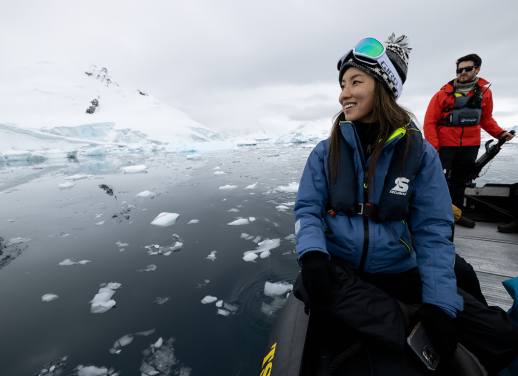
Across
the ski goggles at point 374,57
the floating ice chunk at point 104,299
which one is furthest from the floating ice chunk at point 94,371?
the ski goggles at point 374,57

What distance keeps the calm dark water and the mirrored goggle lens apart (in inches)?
81.2

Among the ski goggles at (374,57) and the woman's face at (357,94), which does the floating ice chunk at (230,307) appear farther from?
the ski goggles at (374,57)

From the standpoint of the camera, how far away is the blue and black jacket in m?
1.17

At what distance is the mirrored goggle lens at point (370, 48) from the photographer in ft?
4.12

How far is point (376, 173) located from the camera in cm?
127

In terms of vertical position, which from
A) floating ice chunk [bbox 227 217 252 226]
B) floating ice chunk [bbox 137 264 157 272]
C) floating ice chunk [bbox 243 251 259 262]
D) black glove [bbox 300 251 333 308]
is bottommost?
floating ice chunk [bbox 137 264 157 272]

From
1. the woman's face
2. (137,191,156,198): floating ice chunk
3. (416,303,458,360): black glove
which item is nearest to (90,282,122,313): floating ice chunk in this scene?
(416,303,458,360): black glove

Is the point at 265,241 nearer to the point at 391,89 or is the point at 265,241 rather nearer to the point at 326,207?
the point at 326,207

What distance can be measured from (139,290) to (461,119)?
395 centimetres

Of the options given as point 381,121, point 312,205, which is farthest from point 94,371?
point 381,121

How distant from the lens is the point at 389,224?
1240 millimetres

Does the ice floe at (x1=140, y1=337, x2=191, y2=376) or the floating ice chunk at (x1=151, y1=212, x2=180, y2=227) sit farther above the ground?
the floating ice chunk at (x1=151, y1=212, x2=180, y2=227)

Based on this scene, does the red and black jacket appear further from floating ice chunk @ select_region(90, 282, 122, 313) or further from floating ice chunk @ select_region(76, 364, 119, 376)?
floating ice chunk @ select_region(90, 282, 122, 313)

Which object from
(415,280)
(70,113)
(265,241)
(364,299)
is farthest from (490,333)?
(70,113)
